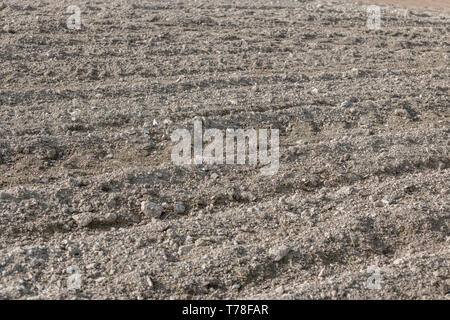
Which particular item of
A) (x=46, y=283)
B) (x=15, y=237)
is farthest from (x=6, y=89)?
(x=46, y=283)

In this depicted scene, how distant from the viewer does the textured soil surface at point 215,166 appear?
3.78 m

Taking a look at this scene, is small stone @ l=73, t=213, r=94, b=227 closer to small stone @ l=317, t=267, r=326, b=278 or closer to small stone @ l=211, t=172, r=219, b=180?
small stone @ l=211, t=172, r=219, b=180

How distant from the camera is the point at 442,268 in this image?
3891 millimetres

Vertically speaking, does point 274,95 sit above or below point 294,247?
above

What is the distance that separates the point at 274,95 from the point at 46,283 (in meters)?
3.10

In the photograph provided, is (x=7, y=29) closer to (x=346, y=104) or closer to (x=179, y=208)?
(x=346, y=104)

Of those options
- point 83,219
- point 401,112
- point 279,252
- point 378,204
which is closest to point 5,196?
point 83,219

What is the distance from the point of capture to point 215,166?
490 centimetres

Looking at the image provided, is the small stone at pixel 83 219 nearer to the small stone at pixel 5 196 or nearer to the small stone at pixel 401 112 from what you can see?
the small stone at pixel 5 196

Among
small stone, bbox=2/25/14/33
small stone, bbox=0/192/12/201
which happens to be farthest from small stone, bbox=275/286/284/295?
small stone, bbox=2/25/14/33

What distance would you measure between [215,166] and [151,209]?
752mm

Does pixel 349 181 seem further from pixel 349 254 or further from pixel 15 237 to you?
pixel 15 237

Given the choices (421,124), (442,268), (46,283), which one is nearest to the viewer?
(46,283)

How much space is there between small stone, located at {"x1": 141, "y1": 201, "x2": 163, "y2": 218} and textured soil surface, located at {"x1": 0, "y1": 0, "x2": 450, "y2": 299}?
0.11 feet
